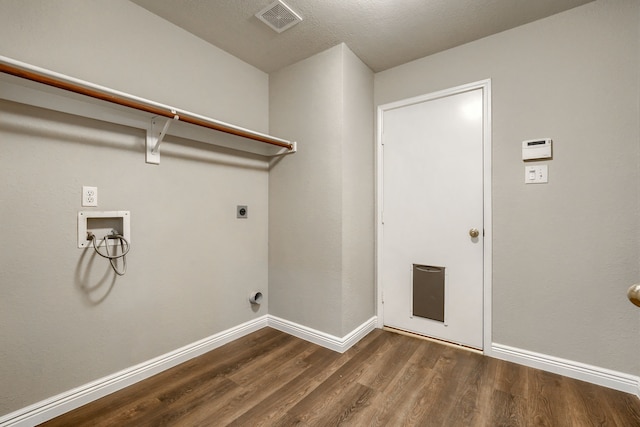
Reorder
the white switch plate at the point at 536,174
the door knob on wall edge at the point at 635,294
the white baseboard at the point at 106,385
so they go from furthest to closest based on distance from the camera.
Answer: the white switch plate at the point at 536,174 < the white baseboard at the point at 106,385 < the door knob on wall edge at the point at 635,294

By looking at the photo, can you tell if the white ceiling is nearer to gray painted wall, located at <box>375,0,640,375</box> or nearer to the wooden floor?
gray painted wall, located at <box>375,0,640,375</box>

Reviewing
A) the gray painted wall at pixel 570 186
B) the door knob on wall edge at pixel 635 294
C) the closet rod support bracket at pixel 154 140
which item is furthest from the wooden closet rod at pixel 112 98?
the door knob on wall edge at pixel 635 294

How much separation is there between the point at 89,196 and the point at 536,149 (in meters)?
2.79

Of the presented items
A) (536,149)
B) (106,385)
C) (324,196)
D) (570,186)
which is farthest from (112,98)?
(570,186)

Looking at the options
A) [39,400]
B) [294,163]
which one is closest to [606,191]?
[294,163]

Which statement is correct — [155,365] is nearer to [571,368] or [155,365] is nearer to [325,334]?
[325,334]

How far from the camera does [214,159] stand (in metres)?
2.18

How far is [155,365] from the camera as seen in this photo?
1814 millimetres

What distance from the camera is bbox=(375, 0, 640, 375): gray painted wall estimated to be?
5.43 ft

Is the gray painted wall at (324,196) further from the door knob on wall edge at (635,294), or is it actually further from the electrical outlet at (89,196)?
the door knob on wall edge at (635,294)

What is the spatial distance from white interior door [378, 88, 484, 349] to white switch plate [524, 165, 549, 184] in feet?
0.91

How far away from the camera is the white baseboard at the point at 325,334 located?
2.16 metres

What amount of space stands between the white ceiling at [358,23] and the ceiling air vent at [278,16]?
0.03m

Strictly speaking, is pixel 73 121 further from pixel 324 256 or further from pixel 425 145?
pixel 425 145
